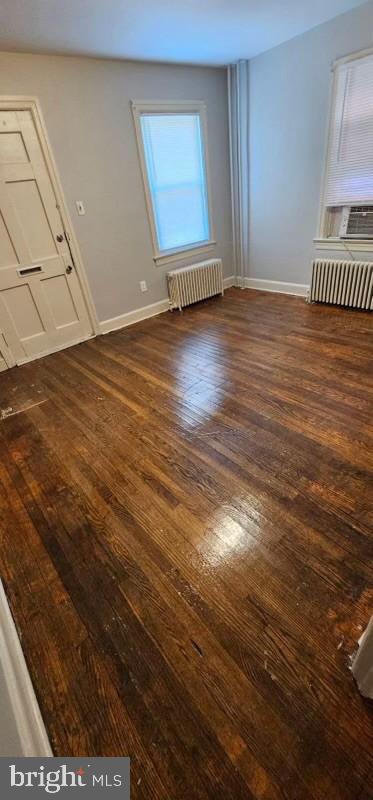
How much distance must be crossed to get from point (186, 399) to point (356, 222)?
2845mm

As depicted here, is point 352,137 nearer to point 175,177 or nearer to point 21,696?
point 175,177

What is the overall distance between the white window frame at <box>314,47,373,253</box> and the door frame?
275 cm

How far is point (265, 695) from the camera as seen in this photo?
107cm

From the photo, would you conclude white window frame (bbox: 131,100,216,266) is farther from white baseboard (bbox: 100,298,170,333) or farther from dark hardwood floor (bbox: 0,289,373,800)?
dark hardwood floor (bbox: 0,289,373,800)

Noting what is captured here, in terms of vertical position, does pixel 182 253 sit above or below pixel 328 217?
below

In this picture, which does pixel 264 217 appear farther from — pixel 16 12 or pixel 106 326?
pixel 16 12

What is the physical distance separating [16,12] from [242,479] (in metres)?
3.17

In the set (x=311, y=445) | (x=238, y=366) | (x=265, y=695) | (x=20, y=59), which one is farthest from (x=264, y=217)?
(x=265, y=695)

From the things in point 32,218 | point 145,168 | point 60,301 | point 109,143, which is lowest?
point 60,301

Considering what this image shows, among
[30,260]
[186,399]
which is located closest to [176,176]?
[30,260]

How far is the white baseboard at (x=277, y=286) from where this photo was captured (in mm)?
4367

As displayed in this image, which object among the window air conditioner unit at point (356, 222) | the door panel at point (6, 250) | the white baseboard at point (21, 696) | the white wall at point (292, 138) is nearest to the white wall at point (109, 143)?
the white wall at point (292, 138)

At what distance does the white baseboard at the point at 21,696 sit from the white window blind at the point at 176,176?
13.3 feet

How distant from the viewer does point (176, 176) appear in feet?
13.1
